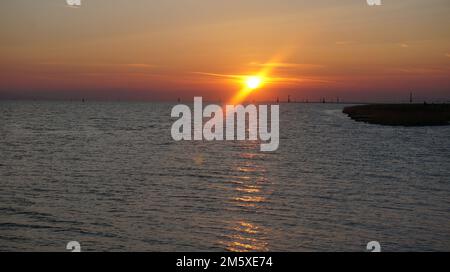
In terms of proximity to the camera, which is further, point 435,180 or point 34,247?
point 435,180

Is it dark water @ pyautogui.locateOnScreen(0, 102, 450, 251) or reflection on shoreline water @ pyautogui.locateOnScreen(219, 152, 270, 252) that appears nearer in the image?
reflection on shoreline water @ pyautogui.locateOnScreen(219, 152, 270, 252)

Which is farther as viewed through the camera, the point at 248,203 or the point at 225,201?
the point at 225,201

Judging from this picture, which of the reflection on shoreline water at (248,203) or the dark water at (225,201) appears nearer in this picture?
the reflection on shoreline water at (248,203)

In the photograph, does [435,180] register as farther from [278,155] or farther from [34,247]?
[34,247]

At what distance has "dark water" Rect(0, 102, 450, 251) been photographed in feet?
79.4

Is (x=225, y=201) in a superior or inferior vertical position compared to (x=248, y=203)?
superior

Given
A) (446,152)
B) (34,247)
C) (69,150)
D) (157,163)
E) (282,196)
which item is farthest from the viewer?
(69,150)

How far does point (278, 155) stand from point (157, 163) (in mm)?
15892

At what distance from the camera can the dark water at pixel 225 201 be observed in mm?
24188

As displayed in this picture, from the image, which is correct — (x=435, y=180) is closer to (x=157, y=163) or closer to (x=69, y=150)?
(x=157, y=163)

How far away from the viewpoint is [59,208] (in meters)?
30.7

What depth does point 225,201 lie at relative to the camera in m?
32.7
